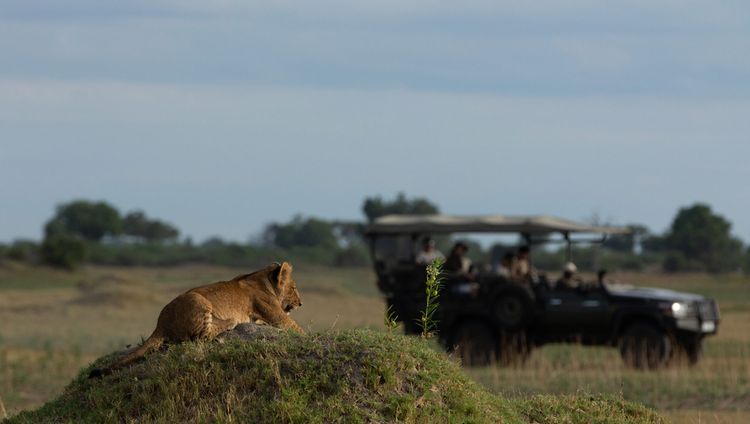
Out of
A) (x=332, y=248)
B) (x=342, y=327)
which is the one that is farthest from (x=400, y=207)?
(x=342, y=327)

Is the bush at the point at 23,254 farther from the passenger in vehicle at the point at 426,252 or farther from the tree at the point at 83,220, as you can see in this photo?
the passenger in vehicle at the point at 426,252

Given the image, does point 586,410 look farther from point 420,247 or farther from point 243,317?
point 420,247

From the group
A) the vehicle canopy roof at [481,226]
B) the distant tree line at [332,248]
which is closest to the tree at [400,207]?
the distant tree line at [332,248]

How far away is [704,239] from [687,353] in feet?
242

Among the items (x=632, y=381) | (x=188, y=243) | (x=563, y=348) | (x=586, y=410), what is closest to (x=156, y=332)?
(x=586, y=410)

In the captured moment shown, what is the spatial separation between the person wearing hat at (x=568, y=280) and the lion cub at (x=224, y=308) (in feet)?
37.5

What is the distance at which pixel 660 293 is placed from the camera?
67.1ft

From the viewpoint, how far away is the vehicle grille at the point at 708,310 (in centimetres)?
2028

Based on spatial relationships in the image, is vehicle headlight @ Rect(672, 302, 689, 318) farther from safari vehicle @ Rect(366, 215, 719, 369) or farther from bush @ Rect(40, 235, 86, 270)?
bush @ Rect(40, 235, 86, 270)

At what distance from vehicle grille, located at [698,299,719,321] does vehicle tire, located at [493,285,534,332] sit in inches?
104

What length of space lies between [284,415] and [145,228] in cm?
10742

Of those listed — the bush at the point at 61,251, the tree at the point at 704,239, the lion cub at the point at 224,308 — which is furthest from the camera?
the tree at the point at 704,239

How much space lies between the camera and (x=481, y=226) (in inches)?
830

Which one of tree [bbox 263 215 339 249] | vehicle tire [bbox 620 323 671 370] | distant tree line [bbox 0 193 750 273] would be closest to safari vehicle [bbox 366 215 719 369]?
vehicle tire [bbox 620 323 671 370]
